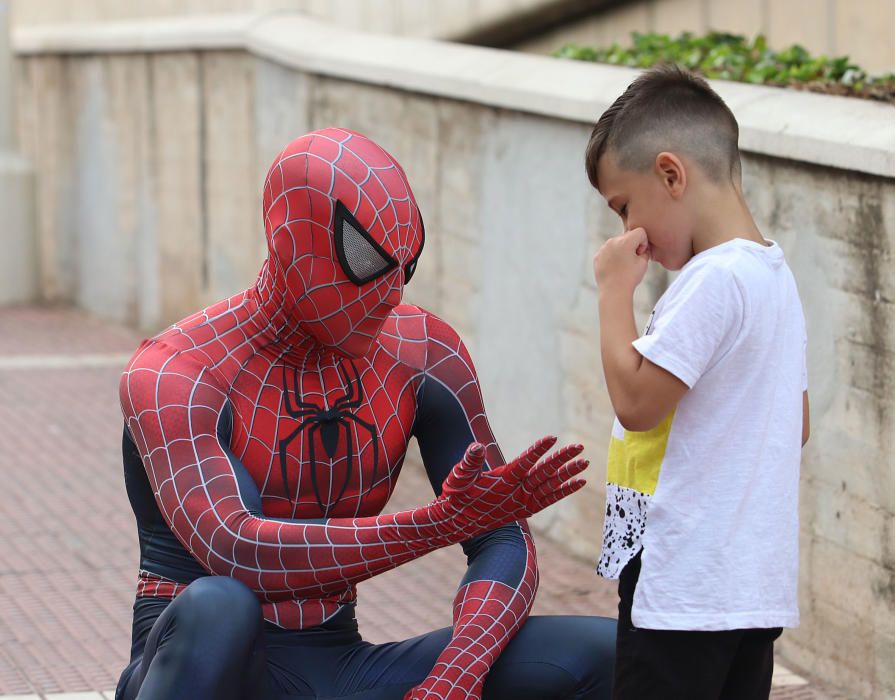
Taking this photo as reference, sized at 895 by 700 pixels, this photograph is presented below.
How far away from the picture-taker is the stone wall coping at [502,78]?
4.29 m

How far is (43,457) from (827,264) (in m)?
3.98

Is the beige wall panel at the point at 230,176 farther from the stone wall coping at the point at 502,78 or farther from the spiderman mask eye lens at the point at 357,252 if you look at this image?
the spiderman mask eye lens at the point at 357,252

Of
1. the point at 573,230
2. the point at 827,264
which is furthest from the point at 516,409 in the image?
the point at 827,264

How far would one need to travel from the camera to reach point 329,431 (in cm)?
294

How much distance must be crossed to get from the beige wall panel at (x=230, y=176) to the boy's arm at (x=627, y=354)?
6187mm

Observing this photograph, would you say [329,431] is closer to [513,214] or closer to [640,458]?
[640,458]

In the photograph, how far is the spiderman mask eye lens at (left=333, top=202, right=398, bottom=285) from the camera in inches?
108

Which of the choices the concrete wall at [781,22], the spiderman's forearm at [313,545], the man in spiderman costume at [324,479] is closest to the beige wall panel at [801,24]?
the concrete wall at [781,22]

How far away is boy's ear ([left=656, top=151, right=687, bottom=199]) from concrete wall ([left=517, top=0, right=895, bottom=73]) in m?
4.51

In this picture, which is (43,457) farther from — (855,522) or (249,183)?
(855,522)

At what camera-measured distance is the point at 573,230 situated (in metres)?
5.64

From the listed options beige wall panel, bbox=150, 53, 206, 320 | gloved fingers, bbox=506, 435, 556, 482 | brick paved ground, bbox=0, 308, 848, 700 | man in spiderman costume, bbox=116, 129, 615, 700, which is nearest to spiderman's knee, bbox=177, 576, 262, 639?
man in spiderman costume, bbox=116, 129, 615, 700

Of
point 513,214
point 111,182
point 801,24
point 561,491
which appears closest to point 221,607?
point 561,491

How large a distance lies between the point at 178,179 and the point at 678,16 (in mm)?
3310
